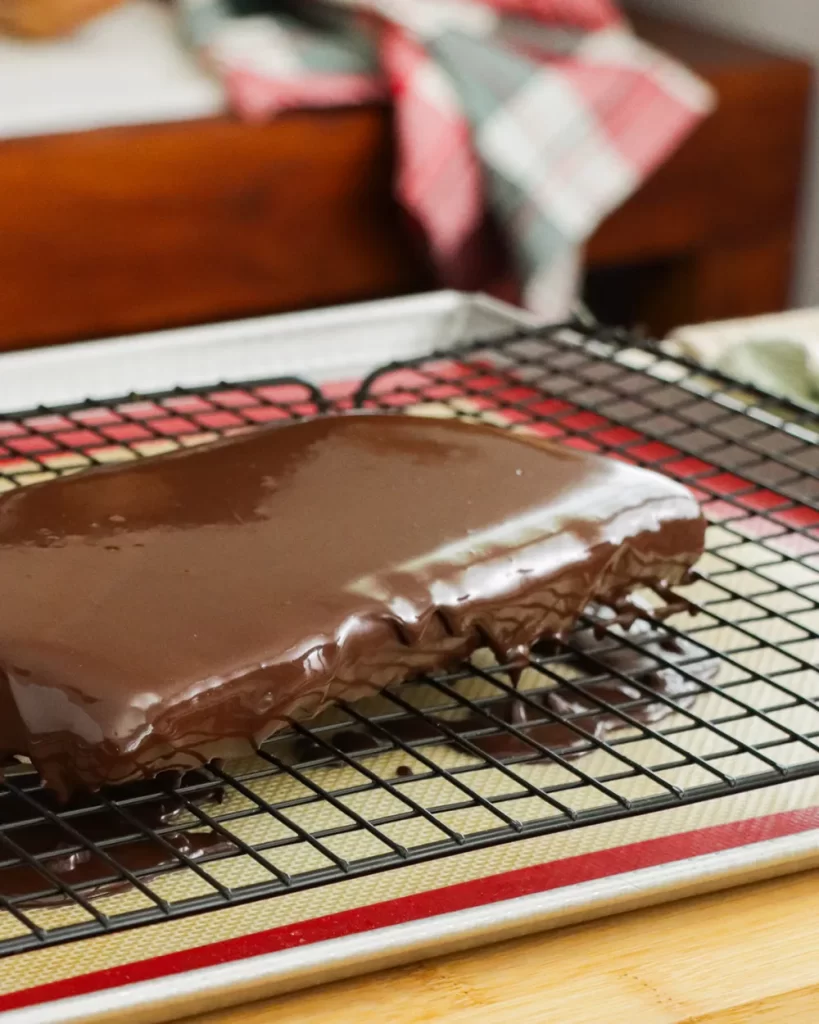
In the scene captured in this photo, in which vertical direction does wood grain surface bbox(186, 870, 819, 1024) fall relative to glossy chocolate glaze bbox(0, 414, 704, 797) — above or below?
below

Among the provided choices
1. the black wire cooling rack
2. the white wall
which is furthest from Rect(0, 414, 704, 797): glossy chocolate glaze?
the white wall

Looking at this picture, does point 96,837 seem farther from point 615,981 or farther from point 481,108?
point 481,108

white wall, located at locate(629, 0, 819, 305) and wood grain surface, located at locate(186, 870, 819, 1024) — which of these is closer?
wood grain surface, located at locate(186, 870, 819, 1024)

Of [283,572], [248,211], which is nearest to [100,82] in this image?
[248,211]

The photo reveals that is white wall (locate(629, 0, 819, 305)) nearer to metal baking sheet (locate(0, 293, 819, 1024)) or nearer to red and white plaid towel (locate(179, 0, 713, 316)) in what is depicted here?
red and white plaid towel (locate(179, 0, 713, 316))

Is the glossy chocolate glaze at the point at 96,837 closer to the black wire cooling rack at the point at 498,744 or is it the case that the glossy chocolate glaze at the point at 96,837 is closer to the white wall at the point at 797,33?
the black wire cooling rack at the point at 498,744

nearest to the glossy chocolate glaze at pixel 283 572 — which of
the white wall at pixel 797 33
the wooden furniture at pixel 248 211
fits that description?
the wooden furniture at pixel 248 211
